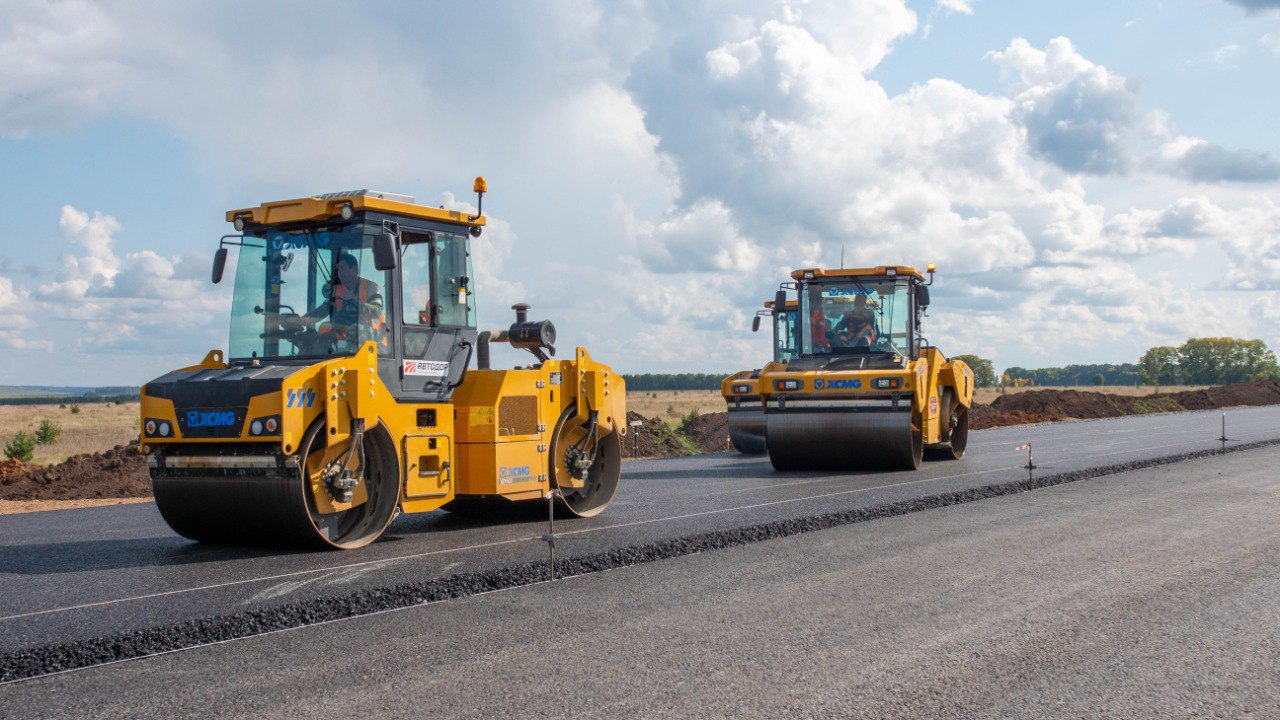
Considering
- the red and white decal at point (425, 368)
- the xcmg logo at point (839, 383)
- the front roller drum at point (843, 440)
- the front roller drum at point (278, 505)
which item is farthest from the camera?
the xcmg logo at point (839, 383)

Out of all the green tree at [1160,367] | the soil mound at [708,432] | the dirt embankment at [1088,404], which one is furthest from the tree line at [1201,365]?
the soil mound at [708,432]

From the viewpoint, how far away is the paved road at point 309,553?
241 inches

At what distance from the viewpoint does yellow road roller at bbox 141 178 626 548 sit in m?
7.56

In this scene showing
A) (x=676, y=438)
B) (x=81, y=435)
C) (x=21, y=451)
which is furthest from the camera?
(x=81, y=435)

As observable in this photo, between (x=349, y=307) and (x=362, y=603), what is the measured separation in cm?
291

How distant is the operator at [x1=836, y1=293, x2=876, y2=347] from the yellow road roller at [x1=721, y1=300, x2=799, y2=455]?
722 mm

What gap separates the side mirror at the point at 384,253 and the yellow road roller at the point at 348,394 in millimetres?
12

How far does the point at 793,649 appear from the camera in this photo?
5.02m

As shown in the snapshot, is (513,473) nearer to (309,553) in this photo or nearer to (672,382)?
(309,553)

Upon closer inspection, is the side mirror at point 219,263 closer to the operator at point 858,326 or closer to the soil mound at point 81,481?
the soil mound at point 81,481

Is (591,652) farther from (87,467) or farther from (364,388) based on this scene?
(87,467)

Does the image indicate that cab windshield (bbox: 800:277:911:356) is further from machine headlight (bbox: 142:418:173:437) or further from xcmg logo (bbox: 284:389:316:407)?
machine headlight (bbox: 142:418:173:437)

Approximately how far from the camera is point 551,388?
31.8ft

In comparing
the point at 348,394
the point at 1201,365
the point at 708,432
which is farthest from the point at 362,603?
the point at 1201,365
